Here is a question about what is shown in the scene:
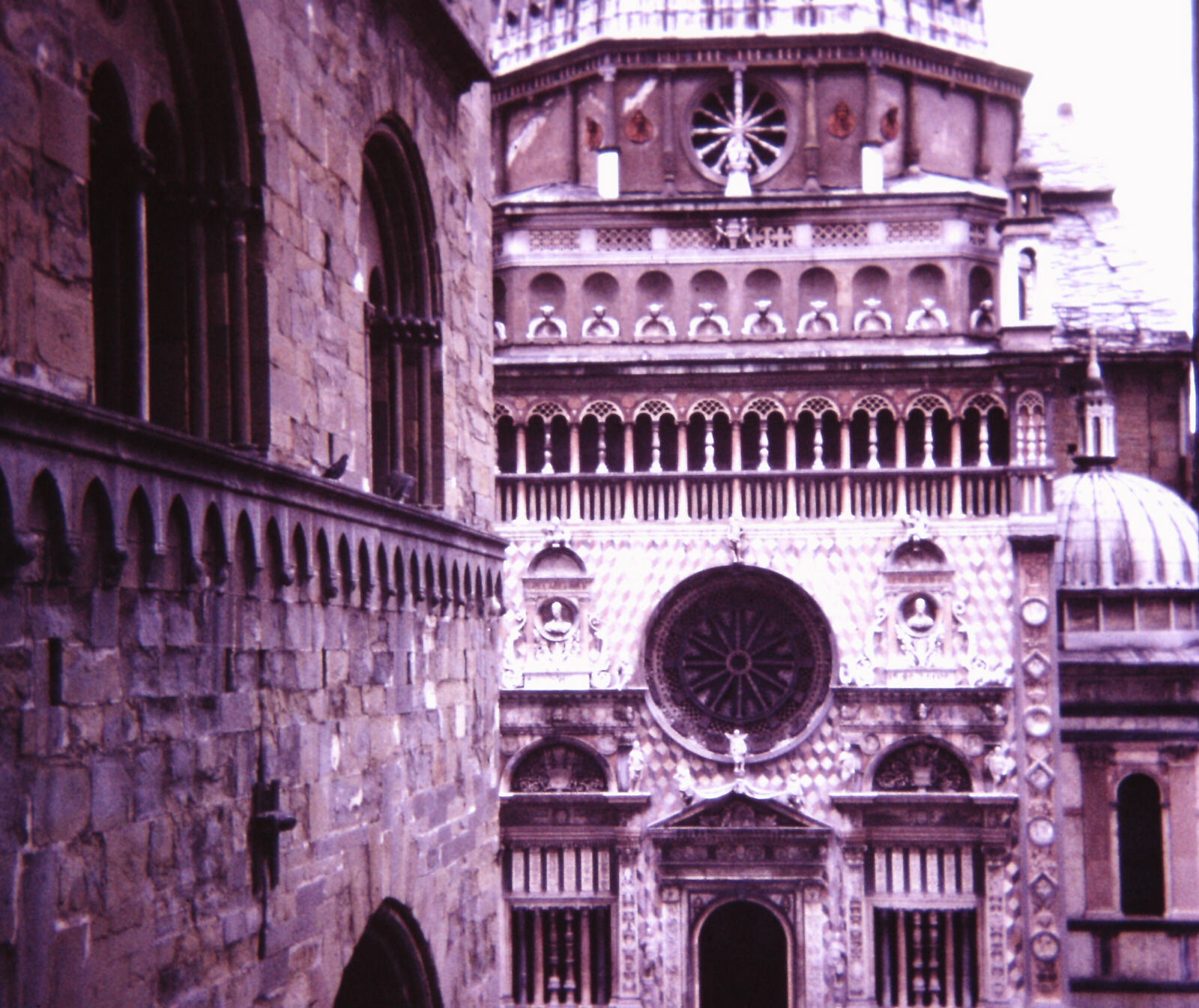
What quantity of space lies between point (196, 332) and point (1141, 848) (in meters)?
27.7

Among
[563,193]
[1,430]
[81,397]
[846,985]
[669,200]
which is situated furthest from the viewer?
[563,193]

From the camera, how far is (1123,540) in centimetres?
3653

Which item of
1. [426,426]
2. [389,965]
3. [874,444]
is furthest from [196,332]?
[874,444]

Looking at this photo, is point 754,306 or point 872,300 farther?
point 754,306

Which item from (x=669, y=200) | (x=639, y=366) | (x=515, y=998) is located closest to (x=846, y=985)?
(x=515, y=998)

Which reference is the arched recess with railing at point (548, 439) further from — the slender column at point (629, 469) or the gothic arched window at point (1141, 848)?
the gothic arched window at point (1141, 848)

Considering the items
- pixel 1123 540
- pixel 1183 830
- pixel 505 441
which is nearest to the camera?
A: pixel 505 441

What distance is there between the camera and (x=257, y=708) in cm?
1033

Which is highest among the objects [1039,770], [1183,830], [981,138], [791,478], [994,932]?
[981,138]

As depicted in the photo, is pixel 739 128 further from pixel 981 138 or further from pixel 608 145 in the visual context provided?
pixel 981 138

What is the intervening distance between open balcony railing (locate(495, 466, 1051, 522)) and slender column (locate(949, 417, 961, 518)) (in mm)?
22

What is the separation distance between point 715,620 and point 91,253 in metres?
23.0

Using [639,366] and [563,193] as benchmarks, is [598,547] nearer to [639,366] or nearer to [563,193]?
[639,366]

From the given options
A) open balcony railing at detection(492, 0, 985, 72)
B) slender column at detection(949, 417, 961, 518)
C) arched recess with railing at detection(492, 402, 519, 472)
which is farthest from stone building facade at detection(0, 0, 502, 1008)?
open balcony railing at detection(492, 0, 985, 72)
